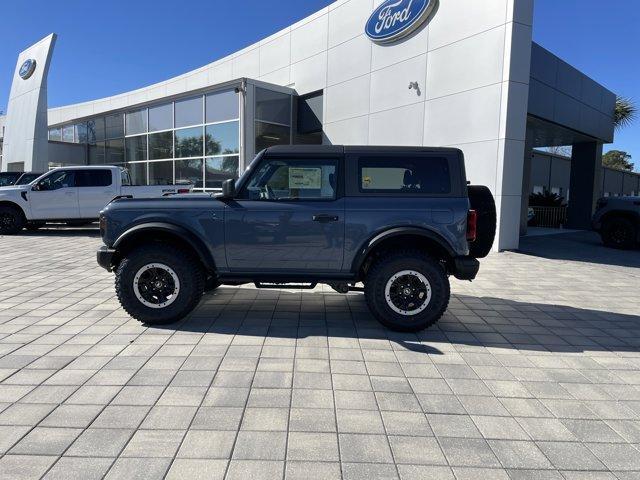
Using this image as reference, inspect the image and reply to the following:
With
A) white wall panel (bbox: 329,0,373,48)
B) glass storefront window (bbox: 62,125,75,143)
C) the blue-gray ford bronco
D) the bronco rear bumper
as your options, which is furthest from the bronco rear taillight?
glass storefront window (bbox: 62,125,75,143)

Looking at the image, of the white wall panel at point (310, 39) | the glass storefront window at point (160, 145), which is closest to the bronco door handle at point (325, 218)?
the white wall panel at point (310, 39)

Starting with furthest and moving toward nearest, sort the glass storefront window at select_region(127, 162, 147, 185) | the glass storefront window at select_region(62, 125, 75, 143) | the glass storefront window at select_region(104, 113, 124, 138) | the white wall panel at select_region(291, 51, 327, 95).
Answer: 1. the glass storefront window at select_region(62, 125, 75, 143)
2. the glass storefront window at select_region(104, 113, 124, 138)
3. the glass storefront window at select_region(127, 162, 147, 185)
4. the white wall panel at select_region(291, 51, 327, 95)

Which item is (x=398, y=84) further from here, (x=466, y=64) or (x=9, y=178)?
(x=9, y=178)

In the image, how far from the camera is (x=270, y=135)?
16281 millimetres

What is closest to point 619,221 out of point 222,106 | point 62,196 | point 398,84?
point 398,84

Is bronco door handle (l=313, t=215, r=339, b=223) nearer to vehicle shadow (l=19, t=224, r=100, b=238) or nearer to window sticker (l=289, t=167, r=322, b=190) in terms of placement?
window sticker (l=289, t=167, r=322, b=190)

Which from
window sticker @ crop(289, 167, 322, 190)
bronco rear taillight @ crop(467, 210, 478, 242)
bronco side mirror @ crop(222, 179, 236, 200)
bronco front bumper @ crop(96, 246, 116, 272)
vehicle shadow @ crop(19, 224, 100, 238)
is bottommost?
vehicle shadow @ crop(19, 224, 100, 238)

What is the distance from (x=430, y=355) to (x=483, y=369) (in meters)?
0.49

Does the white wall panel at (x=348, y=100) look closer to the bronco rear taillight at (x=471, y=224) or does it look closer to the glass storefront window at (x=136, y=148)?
the glass storefront window at (x=136, y=148)

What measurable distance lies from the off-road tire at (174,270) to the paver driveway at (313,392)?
0.54 ft

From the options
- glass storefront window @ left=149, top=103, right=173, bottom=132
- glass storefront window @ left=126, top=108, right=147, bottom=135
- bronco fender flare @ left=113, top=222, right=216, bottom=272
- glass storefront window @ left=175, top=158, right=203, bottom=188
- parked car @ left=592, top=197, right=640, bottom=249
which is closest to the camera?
bronco fender flare @ left=113, top=222, right=216, bottom=272

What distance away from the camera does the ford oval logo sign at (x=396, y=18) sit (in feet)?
39.2

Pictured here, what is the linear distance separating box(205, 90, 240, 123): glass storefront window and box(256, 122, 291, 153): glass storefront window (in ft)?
3.32

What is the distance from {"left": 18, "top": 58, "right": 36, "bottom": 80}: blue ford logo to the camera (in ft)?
81.5
